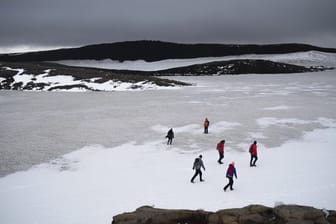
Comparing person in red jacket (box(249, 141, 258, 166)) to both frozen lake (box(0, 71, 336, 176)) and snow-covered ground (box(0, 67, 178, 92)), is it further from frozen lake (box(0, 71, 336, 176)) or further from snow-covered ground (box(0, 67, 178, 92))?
snow-covered ground (box(0, 67, 178, 92))

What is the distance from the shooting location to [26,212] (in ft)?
37.2

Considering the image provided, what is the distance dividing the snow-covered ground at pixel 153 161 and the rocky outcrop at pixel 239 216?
189 centimetres

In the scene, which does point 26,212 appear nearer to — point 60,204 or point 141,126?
point 60,204

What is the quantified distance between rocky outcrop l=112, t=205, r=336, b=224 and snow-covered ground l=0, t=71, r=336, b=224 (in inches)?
74.3

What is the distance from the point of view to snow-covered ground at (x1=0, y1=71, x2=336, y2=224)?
11.8 meters

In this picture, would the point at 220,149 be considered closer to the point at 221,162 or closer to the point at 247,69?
the point at 221,162

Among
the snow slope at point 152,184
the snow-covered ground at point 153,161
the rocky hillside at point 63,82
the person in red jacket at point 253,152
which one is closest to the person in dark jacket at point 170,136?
the snow-covered ground at point 153,161

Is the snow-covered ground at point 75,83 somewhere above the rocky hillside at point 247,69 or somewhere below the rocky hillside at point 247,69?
below

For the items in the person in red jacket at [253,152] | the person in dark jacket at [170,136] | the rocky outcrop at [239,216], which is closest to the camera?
the rocky outcrop at [239,216]

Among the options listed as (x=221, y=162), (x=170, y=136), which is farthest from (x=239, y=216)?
(x=170, y=136)

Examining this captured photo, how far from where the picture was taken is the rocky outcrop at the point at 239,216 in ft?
28.8

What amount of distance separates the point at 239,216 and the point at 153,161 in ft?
26.7

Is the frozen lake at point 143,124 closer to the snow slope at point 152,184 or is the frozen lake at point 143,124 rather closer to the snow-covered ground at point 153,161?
the snow-covered ground at point 153,161

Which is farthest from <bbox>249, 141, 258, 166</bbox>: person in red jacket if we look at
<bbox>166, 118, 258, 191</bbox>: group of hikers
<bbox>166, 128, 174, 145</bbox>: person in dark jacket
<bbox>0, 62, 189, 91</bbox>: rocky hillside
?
<bbox>0, 62, 189, 91</bbox>: rocky hillside
